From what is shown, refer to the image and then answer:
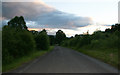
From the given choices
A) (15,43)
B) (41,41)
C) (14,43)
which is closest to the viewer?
(14,43)

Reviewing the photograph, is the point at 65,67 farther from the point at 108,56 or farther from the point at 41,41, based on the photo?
the point at 41,41

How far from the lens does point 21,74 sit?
885 centimetres

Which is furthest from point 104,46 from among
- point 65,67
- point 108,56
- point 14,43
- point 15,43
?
point 65,67

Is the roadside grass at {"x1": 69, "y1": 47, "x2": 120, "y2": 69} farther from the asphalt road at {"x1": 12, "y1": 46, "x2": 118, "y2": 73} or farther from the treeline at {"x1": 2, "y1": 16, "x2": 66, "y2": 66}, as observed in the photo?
the treeline at {"x1": 2, "y1": 16, "x2": 66, "y2": 66}

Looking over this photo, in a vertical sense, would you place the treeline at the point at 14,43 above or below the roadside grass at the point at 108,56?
above

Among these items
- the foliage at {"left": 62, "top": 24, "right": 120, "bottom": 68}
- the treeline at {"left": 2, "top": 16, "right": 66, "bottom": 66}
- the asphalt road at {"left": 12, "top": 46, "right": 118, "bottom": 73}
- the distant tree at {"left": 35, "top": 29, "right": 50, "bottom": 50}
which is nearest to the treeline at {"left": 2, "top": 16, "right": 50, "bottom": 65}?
the treeline at {"left": 2, "top": 16, "right": 66, "bottom": 66}

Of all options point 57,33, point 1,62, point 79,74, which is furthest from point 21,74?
point 57,33

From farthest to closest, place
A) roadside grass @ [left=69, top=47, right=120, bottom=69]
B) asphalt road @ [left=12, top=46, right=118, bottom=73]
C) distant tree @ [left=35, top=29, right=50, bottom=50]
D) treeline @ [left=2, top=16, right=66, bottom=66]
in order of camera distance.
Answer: distant tree @ [left=35, top=29, right=50, bottom=50]
roadside grass @ [left=69, top=47, right=120, bottom=69]
treeline @ [left=2, top=16, right=66, bottom=66]
asphalt road @ [left=12, top=46, right=118, bottom=73]

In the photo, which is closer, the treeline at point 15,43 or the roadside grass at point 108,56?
the treeline at point 15,43

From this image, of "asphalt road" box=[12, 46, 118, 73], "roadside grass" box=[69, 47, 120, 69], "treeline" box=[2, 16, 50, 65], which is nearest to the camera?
"asphalt road" box=[12, 46, 118, 73]

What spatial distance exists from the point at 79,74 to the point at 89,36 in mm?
40833

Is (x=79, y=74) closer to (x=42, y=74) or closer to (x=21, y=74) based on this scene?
(x=42, y=74)

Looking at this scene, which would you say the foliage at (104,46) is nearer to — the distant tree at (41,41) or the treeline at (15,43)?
the treeline at (15,43)

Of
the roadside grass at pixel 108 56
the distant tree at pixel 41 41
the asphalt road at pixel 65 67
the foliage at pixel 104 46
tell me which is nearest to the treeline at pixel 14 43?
the asphalt road at pixel 65 67
